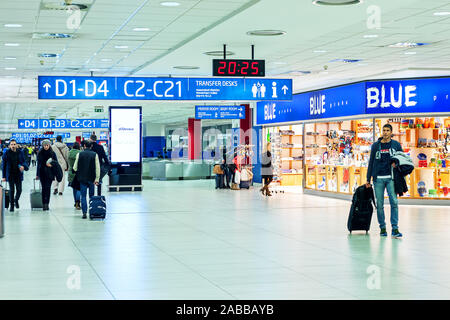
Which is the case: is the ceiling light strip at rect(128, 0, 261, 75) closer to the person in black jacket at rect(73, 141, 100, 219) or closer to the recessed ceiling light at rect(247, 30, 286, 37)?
the recessed ceiling light at rect(247, 30, 286, 37)

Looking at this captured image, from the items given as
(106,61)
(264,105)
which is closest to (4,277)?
(106,61)

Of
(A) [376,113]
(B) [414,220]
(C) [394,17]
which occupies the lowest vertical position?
(B) [414,220]

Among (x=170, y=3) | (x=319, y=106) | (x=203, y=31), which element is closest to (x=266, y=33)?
(x=203, y=31)

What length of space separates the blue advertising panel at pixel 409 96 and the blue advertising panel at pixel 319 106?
349mm

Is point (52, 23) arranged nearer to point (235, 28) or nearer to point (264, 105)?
point (235, 28)

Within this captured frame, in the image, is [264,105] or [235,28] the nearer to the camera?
[235,28]

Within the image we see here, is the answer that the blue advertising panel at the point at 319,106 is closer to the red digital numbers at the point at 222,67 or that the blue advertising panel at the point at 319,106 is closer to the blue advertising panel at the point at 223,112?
the blue advertising panel at the point at 223,112

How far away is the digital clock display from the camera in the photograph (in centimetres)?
1398

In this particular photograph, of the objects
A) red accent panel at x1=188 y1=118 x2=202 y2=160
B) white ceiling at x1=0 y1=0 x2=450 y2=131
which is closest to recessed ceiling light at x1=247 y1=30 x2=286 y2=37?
white ceiling at x1=0 y1=0 x2=450 y2=131

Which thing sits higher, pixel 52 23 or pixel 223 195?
pixel 52 23

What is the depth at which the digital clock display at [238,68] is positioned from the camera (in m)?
14.0

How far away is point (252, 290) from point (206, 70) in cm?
1350

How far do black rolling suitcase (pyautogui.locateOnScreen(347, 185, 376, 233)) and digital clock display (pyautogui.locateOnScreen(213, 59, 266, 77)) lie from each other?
4.11 meters

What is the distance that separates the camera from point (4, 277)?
24.1 ft
